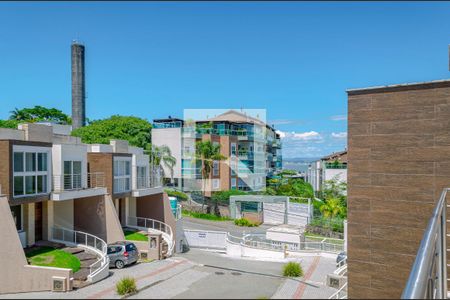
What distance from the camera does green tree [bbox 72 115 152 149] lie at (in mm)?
56250

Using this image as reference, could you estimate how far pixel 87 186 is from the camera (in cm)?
2441

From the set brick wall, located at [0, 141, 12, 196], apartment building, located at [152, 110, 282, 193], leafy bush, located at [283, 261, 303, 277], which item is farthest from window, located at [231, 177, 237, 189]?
brick wall, located at [0, 141, 12, 196]

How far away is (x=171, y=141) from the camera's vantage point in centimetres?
5397

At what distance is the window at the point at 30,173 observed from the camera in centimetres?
1788

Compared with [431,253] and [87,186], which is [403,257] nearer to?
[431,253]

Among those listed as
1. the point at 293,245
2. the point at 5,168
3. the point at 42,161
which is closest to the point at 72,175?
the point at 42,161

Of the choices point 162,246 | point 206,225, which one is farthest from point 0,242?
point 206,225

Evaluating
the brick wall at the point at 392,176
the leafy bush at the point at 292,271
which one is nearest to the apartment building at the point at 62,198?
the leafy bush at the point at 292,271

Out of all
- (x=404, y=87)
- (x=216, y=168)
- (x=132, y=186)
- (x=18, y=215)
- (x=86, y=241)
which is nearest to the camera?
(x=404, y=87)

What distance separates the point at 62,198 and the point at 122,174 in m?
7.08

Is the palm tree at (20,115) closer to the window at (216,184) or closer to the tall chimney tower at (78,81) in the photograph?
the tall chimney tower at (78,81)

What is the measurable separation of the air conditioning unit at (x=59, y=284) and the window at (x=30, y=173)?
14.7 ft

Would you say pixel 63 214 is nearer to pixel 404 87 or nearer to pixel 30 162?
pixel 30 162

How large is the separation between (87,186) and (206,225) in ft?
70.4
